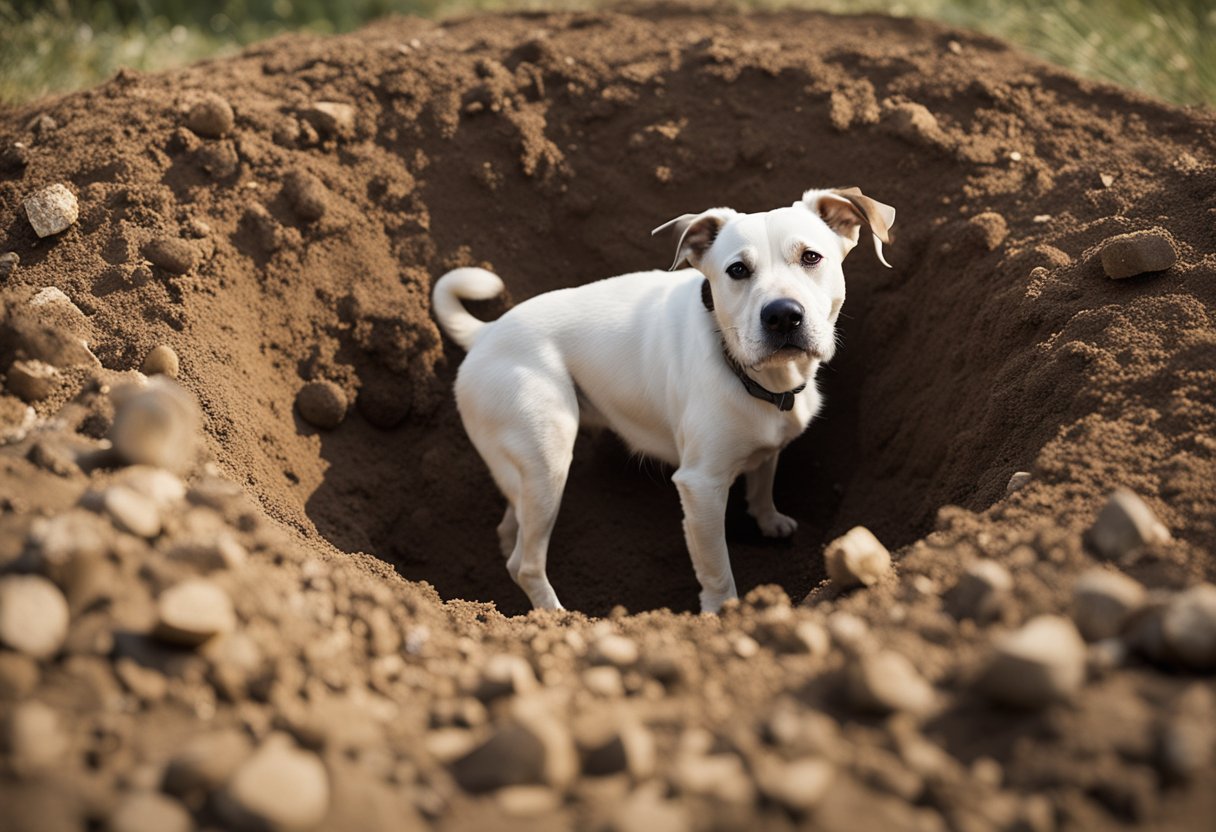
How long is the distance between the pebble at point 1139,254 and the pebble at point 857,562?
1.78 metres

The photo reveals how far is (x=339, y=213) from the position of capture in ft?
18.2

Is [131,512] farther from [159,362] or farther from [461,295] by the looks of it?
[461,295]

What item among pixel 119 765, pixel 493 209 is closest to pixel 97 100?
pixel 493 209

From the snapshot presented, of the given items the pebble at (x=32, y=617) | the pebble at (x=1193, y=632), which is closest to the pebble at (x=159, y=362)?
the pebble at (x=32, y=617)

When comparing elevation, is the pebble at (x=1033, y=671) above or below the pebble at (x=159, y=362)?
above

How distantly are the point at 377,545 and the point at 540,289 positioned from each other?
1.74 metres

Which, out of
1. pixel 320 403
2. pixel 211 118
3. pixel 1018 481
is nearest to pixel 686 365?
pixel 1018 481

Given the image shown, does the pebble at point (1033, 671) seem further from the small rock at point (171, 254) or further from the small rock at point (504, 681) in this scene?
the small rock at point (171, 254)

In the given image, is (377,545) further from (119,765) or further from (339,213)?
(119,765)

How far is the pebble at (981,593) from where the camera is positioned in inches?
104

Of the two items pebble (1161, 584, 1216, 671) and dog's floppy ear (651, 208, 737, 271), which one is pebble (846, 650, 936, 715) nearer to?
pebble (1161, 584, 1216, 671)

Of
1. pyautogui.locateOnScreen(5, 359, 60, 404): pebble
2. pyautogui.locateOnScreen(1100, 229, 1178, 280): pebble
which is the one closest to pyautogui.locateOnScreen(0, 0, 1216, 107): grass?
pyautogui.locateOnScreen(1100, 229, 1178, 280): pebble

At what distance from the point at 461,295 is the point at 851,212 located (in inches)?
79.4

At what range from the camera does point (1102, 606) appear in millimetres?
2502
